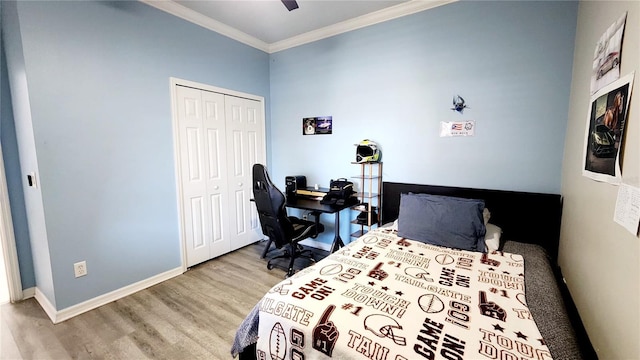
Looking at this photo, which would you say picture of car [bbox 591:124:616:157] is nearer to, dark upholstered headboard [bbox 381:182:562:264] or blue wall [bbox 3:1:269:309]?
dark upholstered headboard [bbox 381:182:562:264]

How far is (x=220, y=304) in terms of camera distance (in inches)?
88.1

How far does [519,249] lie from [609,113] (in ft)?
3.78

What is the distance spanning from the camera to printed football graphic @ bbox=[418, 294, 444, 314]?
3.94 ft

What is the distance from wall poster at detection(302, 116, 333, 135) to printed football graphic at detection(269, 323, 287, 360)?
7.97ft

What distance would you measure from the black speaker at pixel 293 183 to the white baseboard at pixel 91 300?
1.59m

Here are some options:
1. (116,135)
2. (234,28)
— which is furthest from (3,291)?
(234,28)

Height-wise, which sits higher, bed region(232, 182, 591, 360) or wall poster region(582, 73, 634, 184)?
wall poster region(582, 73, 634, 184)

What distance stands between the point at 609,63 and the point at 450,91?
1226 mm

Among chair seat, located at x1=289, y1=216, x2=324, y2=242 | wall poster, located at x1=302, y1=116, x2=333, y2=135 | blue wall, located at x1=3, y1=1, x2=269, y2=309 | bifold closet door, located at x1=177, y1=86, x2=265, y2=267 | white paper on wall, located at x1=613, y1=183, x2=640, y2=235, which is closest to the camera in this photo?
white paper on wall, located at x1=613, y1=183, x2=640, y2=235

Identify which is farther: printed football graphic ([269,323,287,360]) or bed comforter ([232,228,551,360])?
printed football graphic ([269,323,287,360])

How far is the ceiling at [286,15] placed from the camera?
253cm

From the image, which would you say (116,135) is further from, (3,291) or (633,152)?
(633,152)

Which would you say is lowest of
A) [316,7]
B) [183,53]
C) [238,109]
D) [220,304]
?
[220,304]

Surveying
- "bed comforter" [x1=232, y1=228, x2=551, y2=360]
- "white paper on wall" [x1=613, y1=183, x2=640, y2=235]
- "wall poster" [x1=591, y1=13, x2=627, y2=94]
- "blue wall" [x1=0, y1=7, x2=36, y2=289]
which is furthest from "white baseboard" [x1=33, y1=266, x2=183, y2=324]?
"wall poster" [x1=591, y1=13, x2=627, y2=94]
